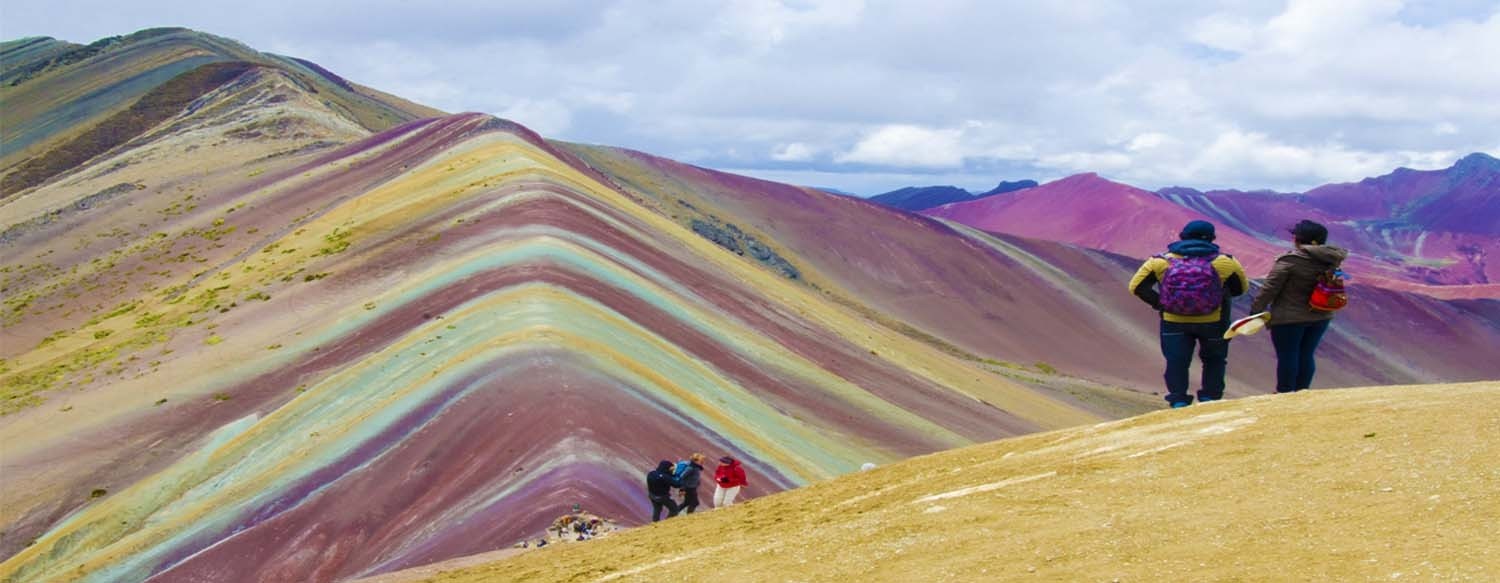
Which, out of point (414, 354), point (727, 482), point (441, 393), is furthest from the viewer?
point (414, 354)

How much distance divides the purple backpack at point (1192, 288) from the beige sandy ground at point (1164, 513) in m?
0.94

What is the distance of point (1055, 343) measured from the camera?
74.6m

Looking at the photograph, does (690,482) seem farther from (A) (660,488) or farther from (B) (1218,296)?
(B) (1218,296)

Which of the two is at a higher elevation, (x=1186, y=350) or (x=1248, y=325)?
(x=1248, y=325)

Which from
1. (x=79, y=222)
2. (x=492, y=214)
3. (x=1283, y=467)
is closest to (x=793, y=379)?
(x=492, y=214)

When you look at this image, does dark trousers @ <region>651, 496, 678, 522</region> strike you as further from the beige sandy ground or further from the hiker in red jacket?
the beige sandy ground

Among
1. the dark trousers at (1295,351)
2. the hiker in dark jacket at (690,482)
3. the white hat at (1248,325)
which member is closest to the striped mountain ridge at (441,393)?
the hiker in dark jacket at (690,482)

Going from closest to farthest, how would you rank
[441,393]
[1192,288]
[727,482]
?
[1192,288], [727,482], [441,393]

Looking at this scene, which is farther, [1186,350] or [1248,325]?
[1186,350]

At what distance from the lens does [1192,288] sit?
1148 cm

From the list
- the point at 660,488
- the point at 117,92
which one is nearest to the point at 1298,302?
the point at 660,488

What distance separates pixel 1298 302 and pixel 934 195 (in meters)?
150

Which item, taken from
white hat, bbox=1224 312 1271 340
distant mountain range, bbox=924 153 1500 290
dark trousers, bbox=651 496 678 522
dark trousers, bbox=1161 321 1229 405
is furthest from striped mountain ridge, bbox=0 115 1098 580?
distant mountain range, bbox=924 153 1500 290

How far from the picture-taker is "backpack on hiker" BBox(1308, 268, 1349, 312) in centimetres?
1170
